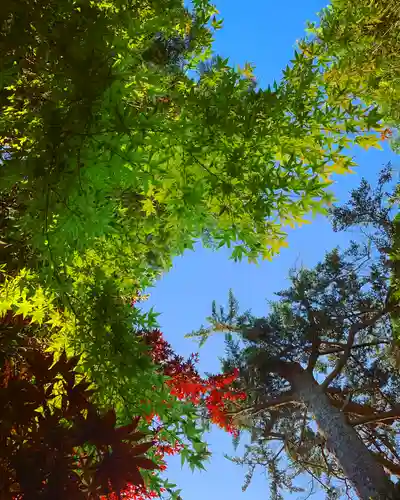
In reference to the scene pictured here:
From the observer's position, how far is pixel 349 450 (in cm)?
492

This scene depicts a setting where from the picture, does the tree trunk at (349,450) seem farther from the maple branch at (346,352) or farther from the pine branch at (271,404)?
the pine branch at (271,404)

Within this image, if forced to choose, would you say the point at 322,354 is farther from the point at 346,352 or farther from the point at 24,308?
the point at 24,308

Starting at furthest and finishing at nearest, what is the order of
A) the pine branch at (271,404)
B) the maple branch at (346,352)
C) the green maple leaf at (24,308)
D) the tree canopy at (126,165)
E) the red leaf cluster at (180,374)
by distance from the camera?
the pine branch at (271,404)
the maple branch at (346,352)
the red leaf cluster at (180,374)
the green maple leaf at (24,308)
the tree canopy at (126,165)

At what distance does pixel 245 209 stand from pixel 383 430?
6.82 metres

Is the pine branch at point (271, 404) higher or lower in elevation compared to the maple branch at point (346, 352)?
lower

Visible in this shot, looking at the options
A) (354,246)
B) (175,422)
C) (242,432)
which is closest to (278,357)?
(242,432)

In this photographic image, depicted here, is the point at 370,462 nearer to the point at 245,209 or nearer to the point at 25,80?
the point at 245,209

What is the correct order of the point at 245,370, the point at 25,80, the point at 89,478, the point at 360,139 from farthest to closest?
the point at 245,370 → the point at 25,80 → the point at 360,139 → the point at 89,478

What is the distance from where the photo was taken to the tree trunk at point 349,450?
4.50m

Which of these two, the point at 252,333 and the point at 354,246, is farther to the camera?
the point at 252,333

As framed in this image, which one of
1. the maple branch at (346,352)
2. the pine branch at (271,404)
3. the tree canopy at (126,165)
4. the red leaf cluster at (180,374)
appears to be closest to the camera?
the tree canopy at (126,165)

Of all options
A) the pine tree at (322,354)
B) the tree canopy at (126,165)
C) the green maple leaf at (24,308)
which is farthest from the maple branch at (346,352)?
the green maple leaf at (24,308)

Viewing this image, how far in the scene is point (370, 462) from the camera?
4723 millimetres

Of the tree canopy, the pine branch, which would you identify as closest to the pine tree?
the pine branch
